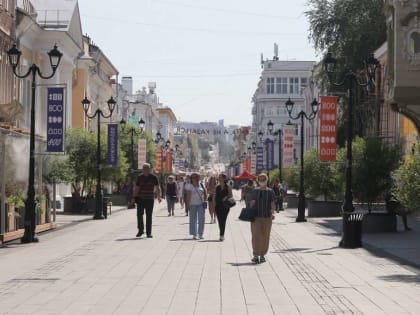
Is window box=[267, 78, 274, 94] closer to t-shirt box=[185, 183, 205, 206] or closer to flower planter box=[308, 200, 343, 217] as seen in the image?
flower planter box=[308, 200, 343, 217]

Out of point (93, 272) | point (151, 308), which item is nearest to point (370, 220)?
point (93, 272)

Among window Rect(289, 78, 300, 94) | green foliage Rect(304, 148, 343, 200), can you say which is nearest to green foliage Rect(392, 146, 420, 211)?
green foliage Rect(304, 148, 343, 200)

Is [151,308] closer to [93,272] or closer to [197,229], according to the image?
[93,272]

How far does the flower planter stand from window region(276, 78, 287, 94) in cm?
8838

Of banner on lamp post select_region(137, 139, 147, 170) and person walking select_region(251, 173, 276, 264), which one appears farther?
banner on lamp post select_region(137, 139, 147, 170)

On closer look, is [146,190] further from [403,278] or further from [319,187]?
[319,187]

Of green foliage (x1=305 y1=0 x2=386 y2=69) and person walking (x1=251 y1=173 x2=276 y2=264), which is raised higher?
green foliage (x1=305 y1=0 x2=386 y2=69)

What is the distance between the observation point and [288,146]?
165 feet

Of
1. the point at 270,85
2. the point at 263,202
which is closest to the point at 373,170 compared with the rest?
the point at 263,202

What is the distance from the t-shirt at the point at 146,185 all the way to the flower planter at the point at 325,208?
17.4 metres

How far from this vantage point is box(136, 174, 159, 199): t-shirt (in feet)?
74.6

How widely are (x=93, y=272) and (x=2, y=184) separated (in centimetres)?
754

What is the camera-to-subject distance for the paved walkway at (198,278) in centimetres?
1105

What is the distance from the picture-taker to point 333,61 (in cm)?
2355
